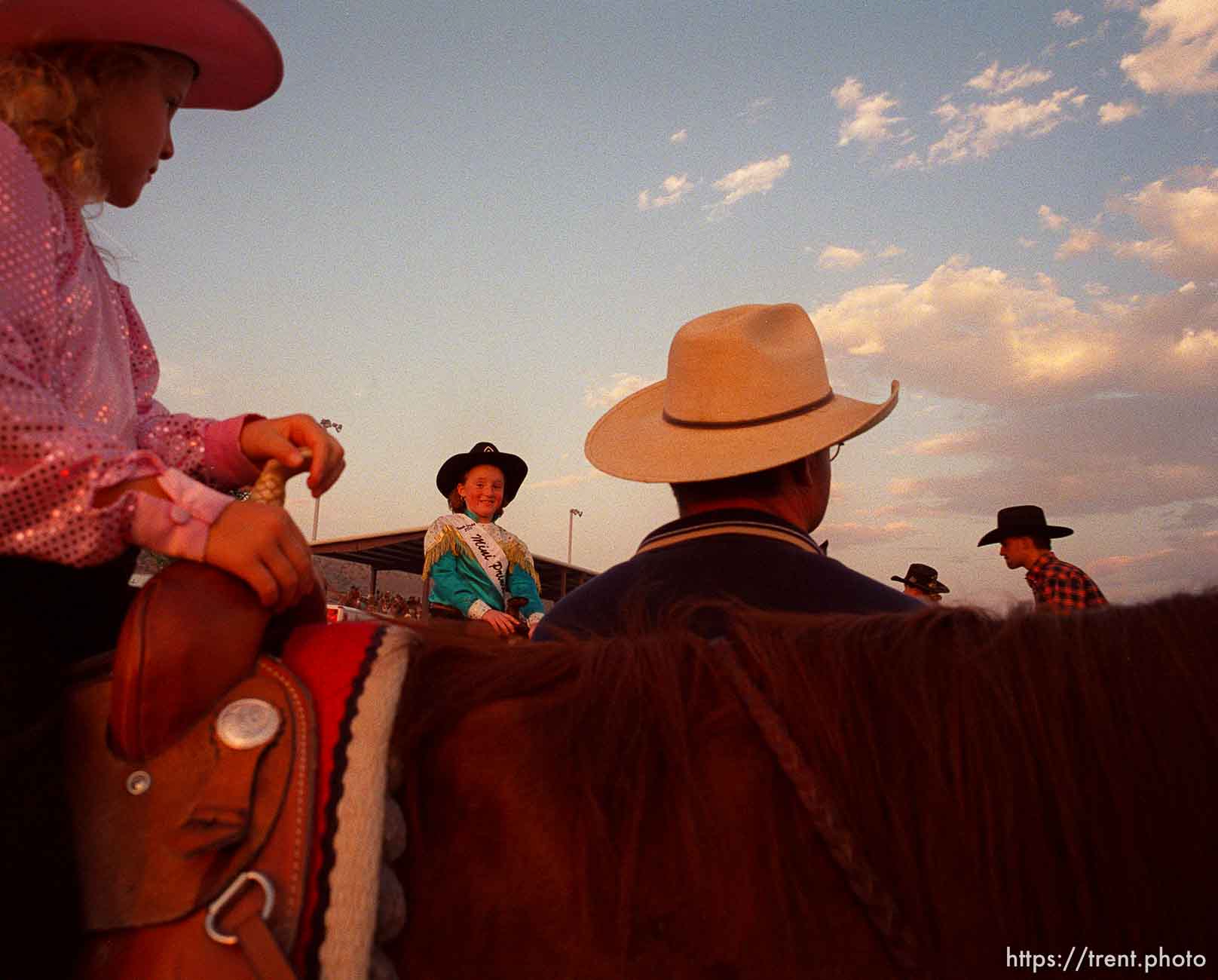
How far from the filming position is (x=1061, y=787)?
0.89 meters

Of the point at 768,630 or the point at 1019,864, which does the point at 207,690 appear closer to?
the point at 768,630

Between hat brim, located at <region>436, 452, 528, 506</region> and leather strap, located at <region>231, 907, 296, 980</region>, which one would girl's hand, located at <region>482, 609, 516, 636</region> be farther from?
leather strap, located at <region>231, 907, 296, 980</region>

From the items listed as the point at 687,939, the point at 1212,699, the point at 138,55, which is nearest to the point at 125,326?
the point at 138,55

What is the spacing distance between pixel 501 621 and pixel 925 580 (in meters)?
5.74

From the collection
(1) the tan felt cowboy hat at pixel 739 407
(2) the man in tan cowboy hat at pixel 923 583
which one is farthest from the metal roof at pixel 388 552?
(1) the tan felt cowboy hat at pixel 739 407

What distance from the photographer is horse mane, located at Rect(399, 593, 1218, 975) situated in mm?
878

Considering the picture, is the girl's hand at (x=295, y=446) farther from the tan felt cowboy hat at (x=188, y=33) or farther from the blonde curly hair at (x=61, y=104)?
the tan felt cowboy hat at (x=188, y=33)

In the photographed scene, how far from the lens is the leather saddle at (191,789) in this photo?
88cm

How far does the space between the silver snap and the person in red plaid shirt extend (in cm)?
632

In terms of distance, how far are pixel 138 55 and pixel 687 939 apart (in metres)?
1.51

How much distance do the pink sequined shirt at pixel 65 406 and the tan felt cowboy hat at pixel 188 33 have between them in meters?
0.30

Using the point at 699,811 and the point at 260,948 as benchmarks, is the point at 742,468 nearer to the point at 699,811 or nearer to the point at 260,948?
the point at 699,811

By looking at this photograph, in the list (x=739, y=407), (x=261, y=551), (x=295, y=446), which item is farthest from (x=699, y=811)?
(x=739, y=407)

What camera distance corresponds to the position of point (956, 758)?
0.92 meters
